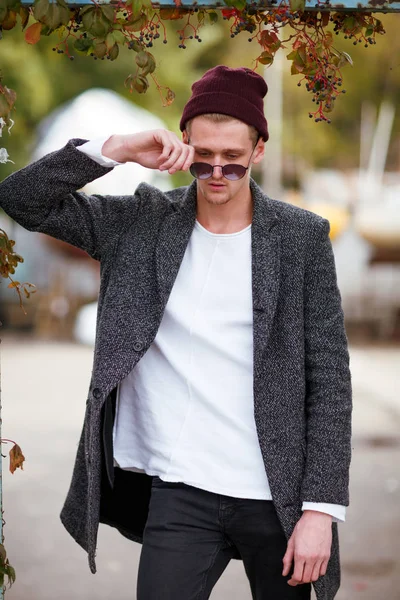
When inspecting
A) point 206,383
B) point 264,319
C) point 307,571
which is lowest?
point 307,571

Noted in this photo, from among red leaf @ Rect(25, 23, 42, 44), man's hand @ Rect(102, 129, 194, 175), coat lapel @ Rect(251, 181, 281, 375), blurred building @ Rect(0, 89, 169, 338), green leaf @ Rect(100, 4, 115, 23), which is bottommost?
coat lapel @ Rect(251, 181, 281, 375)

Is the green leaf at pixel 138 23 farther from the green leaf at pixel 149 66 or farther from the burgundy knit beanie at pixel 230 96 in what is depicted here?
the burgundy knit beanie at pixel 230 96

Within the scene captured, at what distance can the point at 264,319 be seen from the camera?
2.66 meters

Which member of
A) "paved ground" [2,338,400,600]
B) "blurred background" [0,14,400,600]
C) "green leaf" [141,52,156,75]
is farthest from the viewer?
"blurred background" [0,14,400,600]

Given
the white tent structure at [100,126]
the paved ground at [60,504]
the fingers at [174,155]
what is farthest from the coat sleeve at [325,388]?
the white tent structure at [100,126]

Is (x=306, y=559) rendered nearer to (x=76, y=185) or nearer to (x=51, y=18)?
(x=76, y=185)

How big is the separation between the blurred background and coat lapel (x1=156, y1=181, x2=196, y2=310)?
9.67 feet

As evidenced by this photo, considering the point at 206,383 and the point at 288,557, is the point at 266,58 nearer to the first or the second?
the point at 206,383

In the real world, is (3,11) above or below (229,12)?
below

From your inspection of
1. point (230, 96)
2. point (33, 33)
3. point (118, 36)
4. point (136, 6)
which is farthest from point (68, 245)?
point (136, 6)

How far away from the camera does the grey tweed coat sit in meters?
2.66

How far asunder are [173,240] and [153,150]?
0.92 feet

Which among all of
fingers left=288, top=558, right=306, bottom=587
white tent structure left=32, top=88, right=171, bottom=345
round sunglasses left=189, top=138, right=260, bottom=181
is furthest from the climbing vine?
white tent structure left=32, top=88, right=171, bottom=345

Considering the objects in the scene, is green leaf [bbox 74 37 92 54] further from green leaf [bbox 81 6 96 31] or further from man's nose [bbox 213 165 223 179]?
man's nose [bbox 213 165 223 179]
